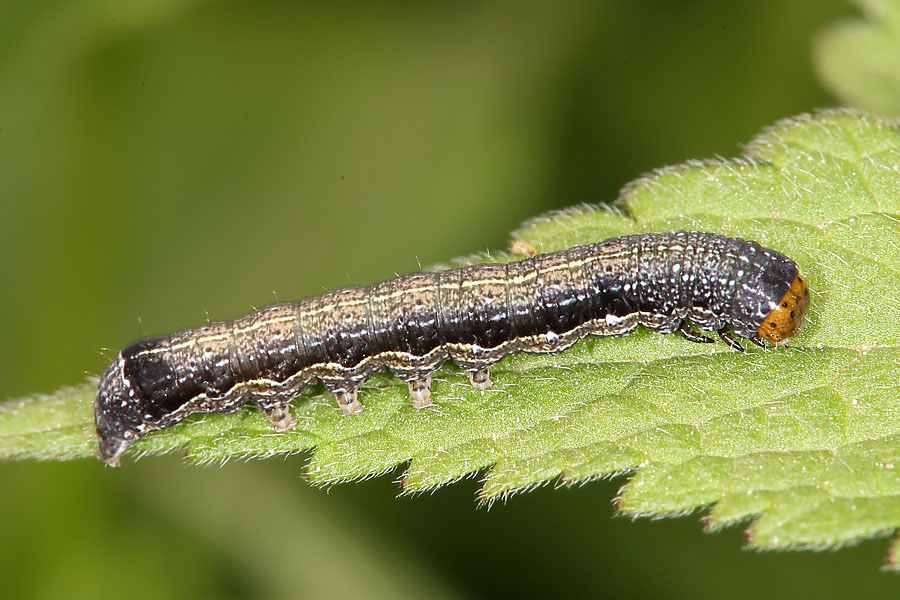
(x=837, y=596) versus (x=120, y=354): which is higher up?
(x=120, y=354)

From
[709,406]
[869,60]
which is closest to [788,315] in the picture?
[709,406]

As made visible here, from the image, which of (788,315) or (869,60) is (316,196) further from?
(869,60)

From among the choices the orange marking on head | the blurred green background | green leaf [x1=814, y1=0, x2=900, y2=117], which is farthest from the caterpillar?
green leaf [x1=814, y1=0, x2=900, y2=117]

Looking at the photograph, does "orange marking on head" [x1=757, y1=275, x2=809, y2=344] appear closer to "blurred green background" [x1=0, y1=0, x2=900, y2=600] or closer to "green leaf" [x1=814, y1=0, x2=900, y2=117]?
"blurred green background" [x1=0, y1=0, x2=900, y2=600]

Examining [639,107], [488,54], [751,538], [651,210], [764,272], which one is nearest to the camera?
[751,538]

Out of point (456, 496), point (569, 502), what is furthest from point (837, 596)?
point (456, 496)

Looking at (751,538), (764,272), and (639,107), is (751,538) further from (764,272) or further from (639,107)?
(639,107)
